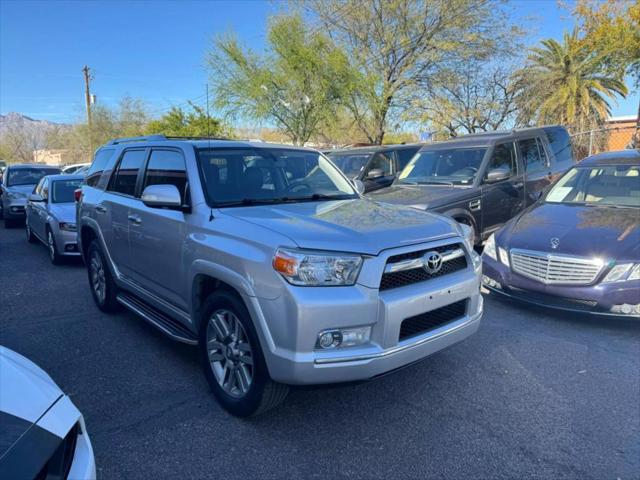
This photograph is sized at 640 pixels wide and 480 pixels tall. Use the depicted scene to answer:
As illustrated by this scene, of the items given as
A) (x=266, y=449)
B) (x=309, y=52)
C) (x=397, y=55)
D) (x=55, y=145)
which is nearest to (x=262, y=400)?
(x=266, y=449)

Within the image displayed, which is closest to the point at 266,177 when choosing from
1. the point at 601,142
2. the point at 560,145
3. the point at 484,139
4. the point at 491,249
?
the point at 491,249

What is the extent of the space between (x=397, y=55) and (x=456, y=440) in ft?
59.6

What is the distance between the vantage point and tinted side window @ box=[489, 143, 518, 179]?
745 cm

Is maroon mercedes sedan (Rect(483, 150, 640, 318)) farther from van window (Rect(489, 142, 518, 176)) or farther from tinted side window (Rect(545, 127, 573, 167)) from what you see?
tinted side window (Rect(545, 127, 573, 167))

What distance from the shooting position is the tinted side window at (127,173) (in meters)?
4.53

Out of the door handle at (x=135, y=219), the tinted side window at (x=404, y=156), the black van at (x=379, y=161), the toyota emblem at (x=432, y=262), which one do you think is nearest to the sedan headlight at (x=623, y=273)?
the toyota emblem at (x=432, y=262)

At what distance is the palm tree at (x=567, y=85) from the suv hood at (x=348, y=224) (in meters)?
21.7

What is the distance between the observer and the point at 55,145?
59.3 m

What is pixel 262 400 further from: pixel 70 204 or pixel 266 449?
pixel 70 204

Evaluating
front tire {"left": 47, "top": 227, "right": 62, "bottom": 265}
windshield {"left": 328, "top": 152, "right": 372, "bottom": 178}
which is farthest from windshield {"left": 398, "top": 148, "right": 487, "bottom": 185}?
front tire {"left": 47, "top": 227, "right": 62, "bottom": 265}

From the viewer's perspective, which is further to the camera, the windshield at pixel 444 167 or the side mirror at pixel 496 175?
the windshield at pixel 444 167

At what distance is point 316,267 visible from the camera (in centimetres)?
263

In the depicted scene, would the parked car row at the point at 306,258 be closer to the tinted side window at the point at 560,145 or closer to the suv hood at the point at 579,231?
the suv hood at the point at 579,231

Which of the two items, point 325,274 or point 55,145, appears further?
point 55,145
